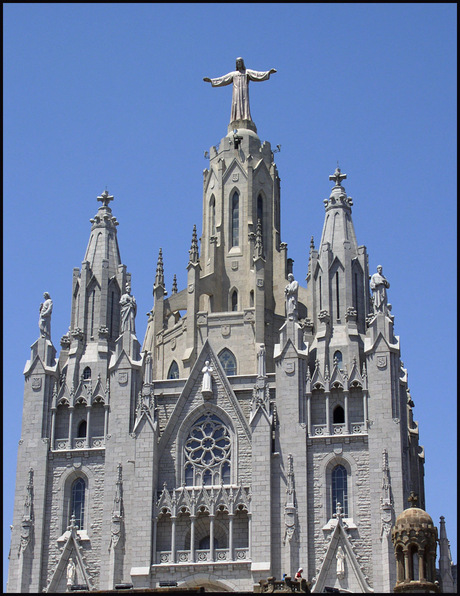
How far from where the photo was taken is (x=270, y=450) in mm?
53406

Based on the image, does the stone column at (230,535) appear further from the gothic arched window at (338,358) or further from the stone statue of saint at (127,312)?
the stone statue of saint at (127,312)

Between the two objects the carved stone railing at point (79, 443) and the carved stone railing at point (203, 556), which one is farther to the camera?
the carved stone railing at point (79, 443)

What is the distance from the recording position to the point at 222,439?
55188 mm

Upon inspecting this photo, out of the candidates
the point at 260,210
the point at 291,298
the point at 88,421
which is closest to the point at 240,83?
the point at 260,210

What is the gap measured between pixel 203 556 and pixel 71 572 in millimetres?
5688

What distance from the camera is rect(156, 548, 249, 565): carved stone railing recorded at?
52.4m

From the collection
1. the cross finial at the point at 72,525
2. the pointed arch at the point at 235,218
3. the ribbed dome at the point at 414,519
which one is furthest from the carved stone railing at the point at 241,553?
the pointed arch at the point at 235,218

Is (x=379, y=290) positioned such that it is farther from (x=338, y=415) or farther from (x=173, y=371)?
(x=173, y=371)

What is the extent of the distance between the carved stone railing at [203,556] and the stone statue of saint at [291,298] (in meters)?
10.7

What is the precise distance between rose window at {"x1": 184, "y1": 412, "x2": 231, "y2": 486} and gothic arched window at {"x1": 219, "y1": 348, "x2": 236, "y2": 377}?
4051mm

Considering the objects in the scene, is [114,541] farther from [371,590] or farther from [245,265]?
[245,265]

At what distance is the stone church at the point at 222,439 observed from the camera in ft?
171

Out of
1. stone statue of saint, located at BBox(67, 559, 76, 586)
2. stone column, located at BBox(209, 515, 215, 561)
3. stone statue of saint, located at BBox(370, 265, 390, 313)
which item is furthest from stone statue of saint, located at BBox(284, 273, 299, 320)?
stone statue of saint, located at BBox(67, 559, 76, 586)

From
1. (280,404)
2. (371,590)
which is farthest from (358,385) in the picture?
(371,590)
